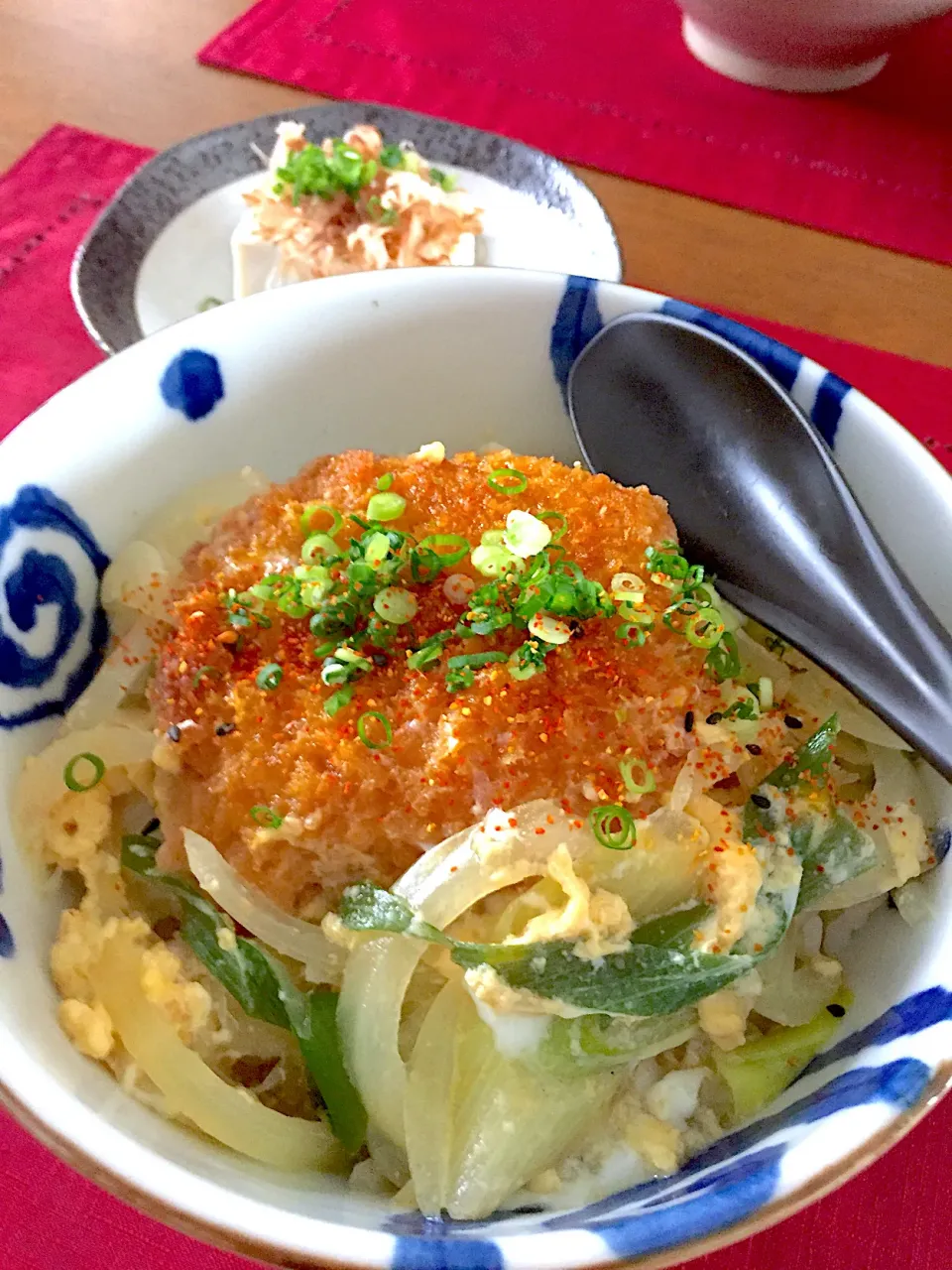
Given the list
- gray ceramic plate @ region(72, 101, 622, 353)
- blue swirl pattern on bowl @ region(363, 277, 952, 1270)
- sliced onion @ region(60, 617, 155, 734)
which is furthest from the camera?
gray ceramic plate @ region(72, 101, 622, 353)

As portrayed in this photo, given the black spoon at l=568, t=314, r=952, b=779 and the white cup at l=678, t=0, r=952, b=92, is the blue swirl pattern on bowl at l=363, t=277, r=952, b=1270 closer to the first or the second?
the black spoon at l=568, t=314, r=952, b=779

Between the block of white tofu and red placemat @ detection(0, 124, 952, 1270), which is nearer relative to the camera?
red placemat @ detection(0, 124, 952, 1270)

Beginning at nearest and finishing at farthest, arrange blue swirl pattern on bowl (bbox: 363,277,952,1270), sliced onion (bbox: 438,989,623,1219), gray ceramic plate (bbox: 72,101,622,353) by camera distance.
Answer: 1. blue swirl pattern on bowl (bbox: 363,277,952,1270)
2. sliced onion (bbox: 438,989,623,1219)
3. gray ceramic plate (bbox: 72,101,622,353)

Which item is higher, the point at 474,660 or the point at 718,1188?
the point at 474,660

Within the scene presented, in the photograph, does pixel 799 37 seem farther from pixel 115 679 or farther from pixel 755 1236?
pixel 755 1236

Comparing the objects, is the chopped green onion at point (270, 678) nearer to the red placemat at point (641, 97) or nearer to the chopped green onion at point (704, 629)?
the chopped green onion at point (704, 629)

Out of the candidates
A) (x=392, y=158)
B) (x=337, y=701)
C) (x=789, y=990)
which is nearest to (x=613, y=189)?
(x=392, y=158)

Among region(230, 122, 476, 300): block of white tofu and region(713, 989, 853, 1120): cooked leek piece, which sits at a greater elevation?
region(230, 122, 476, 300): block of white tofu

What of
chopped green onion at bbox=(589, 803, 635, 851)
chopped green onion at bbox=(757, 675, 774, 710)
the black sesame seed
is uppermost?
chopped green onion at bbox=(589, 803, 635, 851)

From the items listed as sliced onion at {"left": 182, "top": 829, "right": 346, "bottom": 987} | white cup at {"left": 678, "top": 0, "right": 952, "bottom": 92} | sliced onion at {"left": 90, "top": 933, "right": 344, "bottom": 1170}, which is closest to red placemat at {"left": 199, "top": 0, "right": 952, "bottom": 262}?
white cup at {"left": 678, "top": 0, "right": 952, "bottom": 92}
